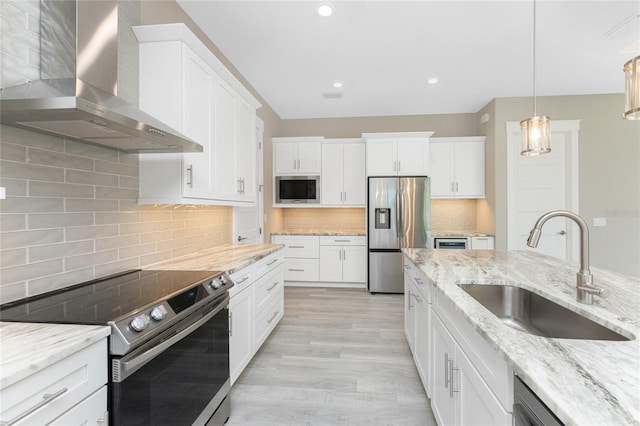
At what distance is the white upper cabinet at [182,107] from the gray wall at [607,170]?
420 centimetres

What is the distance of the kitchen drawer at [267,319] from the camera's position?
239 centimetres

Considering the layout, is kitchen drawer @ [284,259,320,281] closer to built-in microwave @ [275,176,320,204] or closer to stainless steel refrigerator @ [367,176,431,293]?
stainless steel refrigerator @ [367,176,431,293]

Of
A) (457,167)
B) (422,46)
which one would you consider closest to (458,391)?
(422,46)

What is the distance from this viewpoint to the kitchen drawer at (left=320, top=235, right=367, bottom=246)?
15.3 ft

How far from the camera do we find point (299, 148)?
4.93 m

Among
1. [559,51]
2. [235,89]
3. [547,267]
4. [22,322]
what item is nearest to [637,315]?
[547,267]

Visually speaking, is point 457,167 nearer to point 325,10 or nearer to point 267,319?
point 325,10

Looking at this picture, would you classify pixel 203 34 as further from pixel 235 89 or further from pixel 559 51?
pixel 559 51

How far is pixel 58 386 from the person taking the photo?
0.84m

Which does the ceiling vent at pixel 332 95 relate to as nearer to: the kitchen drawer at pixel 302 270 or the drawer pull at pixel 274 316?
the kitchen drawer at pixel 302 270

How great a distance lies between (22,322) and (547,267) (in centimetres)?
270

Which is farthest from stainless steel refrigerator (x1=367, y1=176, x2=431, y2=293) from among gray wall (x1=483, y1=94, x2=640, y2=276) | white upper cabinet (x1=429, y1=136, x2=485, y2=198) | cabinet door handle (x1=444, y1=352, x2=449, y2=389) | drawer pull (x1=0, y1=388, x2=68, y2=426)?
drawer pull (x1=0, y1=388, x2=68, y2=426)

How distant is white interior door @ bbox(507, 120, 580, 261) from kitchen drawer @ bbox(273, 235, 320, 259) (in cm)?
294

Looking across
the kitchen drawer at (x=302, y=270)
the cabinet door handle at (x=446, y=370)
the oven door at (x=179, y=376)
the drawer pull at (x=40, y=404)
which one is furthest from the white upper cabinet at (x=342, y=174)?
the drawer pull at (x=40, y=404)
